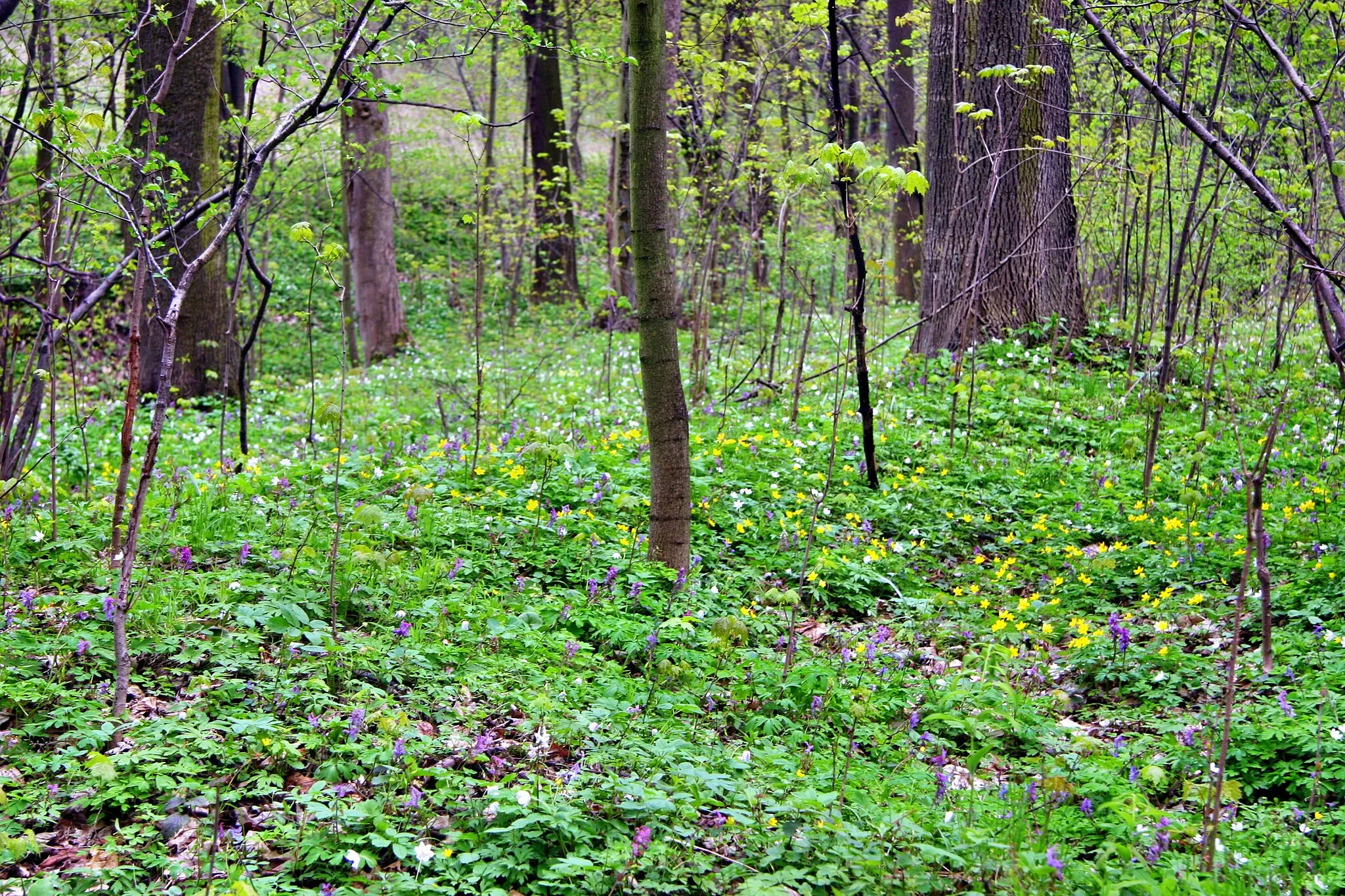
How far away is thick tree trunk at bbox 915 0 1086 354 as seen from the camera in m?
8.40

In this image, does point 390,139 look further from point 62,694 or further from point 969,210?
point 62,694

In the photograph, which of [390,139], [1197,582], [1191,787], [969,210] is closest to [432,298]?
[390,139]

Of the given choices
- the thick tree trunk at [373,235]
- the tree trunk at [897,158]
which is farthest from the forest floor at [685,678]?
the tree trunk at [897,158]

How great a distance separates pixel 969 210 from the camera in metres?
8.78

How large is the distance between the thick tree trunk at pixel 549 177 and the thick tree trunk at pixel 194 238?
18.7 feet

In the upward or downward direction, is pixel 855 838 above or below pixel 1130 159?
below

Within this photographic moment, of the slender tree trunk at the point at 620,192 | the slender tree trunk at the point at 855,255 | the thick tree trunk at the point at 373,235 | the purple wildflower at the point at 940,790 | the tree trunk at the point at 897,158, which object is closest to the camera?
the purple wildflower at the point at 940,790

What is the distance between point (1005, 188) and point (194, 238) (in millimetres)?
7126

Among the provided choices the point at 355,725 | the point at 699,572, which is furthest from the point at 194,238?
the point at 355,725

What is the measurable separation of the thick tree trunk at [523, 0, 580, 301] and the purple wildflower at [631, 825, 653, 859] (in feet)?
42.3

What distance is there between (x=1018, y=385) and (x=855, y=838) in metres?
5.92

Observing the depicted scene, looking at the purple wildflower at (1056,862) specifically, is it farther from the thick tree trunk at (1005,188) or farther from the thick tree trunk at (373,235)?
the thick tree trunk at (373,235)

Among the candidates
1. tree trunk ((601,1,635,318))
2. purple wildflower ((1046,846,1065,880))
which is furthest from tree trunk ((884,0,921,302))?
purple wildflower ((1046,846,1065,880))

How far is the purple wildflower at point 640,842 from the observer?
2.41 metres
